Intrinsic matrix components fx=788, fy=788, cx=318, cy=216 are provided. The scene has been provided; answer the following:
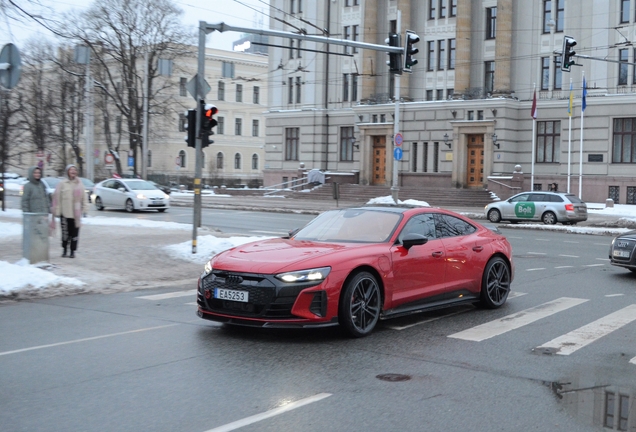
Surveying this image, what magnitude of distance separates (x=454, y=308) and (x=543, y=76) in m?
39.8

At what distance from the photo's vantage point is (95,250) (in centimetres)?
1750

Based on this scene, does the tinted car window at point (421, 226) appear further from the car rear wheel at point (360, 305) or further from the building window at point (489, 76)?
the building window at point (489, 76)

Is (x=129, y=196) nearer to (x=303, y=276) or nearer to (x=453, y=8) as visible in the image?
(x=453, y=8)

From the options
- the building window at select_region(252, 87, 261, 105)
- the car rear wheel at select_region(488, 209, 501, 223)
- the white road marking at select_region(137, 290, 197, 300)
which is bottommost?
the white road marking at select_region(137, 290, 197, 300)

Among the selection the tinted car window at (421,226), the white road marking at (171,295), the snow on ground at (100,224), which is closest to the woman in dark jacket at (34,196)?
the snow on ground at (100,224)

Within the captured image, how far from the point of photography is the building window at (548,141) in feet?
155

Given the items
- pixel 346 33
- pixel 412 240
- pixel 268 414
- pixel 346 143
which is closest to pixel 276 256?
pixel 412 240

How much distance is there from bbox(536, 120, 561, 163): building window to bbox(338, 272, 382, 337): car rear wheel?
40.9 meters

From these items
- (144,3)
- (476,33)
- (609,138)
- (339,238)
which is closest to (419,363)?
(339,238)

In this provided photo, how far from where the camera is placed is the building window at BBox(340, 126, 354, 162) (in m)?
57.0

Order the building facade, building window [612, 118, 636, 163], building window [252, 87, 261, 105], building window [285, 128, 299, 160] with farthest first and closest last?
building window [252, 87, 261, 105] → building window [285, 128, 299, 160] → the building facade → building window [612, 118, 636, 163]

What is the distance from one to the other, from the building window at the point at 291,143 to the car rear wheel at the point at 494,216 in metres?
28.3

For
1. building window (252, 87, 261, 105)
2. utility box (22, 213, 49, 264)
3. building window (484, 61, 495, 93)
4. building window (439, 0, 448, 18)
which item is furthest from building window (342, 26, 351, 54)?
utility box (22, 213, 49, 264)

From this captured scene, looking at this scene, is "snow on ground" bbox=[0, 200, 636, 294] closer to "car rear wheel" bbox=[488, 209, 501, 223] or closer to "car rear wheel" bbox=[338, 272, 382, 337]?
"car rear wheel" bbox=[488, 209, 501, 223]
